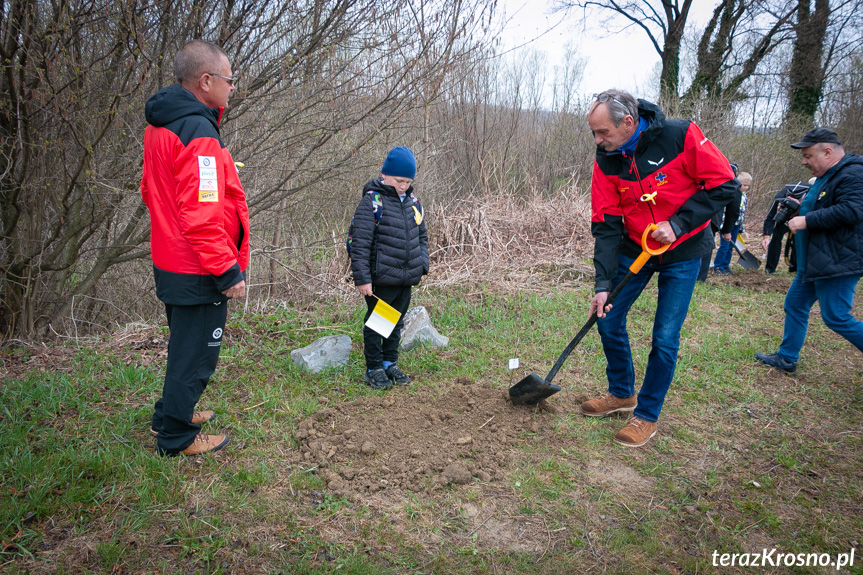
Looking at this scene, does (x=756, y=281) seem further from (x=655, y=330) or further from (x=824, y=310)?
(x=655, y=330)

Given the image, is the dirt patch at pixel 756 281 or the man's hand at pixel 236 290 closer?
the man's hand at pixel 236 290

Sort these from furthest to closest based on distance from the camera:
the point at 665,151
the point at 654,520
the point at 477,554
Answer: the point at 665,151
the point at 654,520
the point at 477,554

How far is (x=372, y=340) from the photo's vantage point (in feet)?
13.7

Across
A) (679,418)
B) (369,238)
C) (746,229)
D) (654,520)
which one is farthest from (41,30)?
(746,229)

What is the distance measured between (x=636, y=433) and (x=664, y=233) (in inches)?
53.5

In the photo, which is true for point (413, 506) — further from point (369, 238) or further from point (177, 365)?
point (369, 238)

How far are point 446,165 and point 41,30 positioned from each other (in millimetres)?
6935

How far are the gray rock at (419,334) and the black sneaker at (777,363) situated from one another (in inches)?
121

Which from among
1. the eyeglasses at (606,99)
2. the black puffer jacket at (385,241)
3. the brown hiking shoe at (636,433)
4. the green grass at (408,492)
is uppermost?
the eyeglasses at (606,99)

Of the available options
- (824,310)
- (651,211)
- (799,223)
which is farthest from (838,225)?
(651,211)

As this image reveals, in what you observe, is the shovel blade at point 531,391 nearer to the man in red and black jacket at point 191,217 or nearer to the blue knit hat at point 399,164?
the blue knit hat at point 399,164

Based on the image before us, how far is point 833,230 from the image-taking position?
168 inches

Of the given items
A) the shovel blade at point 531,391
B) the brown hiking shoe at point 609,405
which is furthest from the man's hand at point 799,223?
the shovel blade at point 531,391

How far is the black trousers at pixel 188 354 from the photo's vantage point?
2807mm
